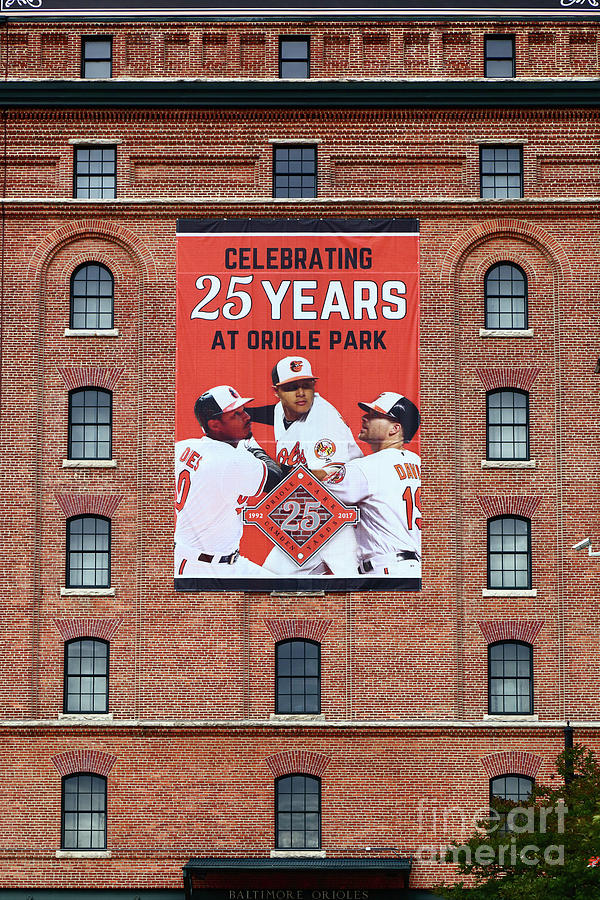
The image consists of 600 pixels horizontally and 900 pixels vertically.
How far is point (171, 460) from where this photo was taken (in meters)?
40.3

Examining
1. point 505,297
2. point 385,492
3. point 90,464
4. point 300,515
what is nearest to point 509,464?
point 385,492

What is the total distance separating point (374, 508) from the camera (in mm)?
39906

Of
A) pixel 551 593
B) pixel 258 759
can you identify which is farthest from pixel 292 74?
pixel 258 759

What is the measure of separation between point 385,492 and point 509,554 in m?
3.88

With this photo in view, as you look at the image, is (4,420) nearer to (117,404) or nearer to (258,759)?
(117,404)

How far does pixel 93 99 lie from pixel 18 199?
141 inches

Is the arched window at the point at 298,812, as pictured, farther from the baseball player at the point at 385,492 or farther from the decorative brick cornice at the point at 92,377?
the decorative brick cornice at the point at 92,377

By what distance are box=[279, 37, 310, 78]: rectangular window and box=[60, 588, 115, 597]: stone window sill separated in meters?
15.6

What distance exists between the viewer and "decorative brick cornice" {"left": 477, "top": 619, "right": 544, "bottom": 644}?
130 feet

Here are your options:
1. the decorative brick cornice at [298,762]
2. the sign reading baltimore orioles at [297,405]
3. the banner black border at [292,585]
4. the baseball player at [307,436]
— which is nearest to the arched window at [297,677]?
the decorative brick cornice at [298,762]

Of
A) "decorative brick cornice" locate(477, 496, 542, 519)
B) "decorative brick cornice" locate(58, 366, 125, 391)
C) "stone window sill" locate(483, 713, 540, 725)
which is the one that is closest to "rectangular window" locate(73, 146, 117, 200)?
"decorative brick cornice" locate(58, 366, 125, 391)

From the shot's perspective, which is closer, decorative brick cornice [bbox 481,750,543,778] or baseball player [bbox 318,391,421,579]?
decorative brick cornice [bbox 481,750,543,778]

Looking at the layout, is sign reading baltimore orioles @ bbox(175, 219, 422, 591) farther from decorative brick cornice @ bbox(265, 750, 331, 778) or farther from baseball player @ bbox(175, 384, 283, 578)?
decorative brick cornice @ bbox(265, 750, 331, 778)

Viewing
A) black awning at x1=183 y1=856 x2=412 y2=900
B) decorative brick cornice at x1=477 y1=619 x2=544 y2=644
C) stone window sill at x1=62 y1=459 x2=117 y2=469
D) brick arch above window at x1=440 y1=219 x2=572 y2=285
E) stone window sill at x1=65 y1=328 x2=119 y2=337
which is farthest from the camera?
brick arch above window at x1=440 y1=219 x2=572 y2=285
